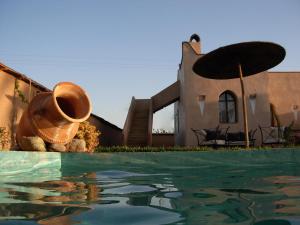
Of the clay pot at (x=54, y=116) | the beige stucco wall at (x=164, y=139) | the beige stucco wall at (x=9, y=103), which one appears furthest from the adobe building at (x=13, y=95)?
the beige stucco wall at (x=164, y=139)

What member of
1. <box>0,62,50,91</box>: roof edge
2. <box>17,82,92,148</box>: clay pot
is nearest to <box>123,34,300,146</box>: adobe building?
<box>0,62,50,91</box>: roof edge

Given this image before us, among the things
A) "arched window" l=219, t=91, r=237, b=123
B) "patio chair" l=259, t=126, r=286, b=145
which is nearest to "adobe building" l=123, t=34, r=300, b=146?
"arched window" l=219, t=91, r=237, b=123

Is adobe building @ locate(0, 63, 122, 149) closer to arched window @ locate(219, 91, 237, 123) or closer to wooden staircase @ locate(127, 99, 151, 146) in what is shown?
wooden staircase @ locate(127, 99, 151, 146)

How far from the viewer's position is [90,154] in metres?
6.21

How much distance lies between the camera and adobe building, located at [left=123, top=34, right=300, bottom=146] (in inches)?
582

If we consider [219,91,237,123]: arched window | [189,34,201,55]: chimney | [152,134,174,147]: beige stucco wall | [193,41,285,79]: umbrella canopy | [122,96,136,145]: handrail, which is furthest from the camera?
[152,134,174,147]: beige stucco wall

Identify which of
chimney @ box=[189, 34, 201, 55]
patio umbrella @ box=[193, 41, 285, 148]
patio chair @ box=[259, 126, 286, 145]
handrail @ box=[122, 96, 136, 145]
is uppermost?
chimney @ box=[189, 34, 201, 55]

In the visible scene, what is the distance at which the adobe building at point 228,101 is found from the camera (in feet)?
48.5

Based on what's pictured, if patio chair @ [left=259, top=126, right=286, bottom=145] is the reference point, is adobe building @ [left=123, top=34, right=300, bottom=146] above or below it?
above

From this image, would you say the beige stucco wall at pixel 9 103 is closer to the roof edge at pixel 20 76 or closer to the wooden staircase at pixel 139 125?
the roof edge at pixel 20 76

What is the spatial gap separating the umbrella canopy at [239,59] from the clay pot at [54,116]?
3.32 metres

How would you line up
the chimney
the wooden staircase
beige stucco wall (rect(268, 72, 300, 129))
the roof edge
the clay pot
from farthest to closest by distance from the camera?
the chimney, the wooden staircase, beige stucco wall (rect(268, 72, 300, 129)), the roof edge, the clay pot

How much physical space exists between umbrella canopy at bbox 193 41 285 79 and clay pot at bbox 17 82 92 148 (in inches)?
131

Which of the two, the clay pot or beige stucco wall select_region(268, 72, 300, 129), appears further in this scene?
beige stucco wall select_region(268, 72, 300, 129)
